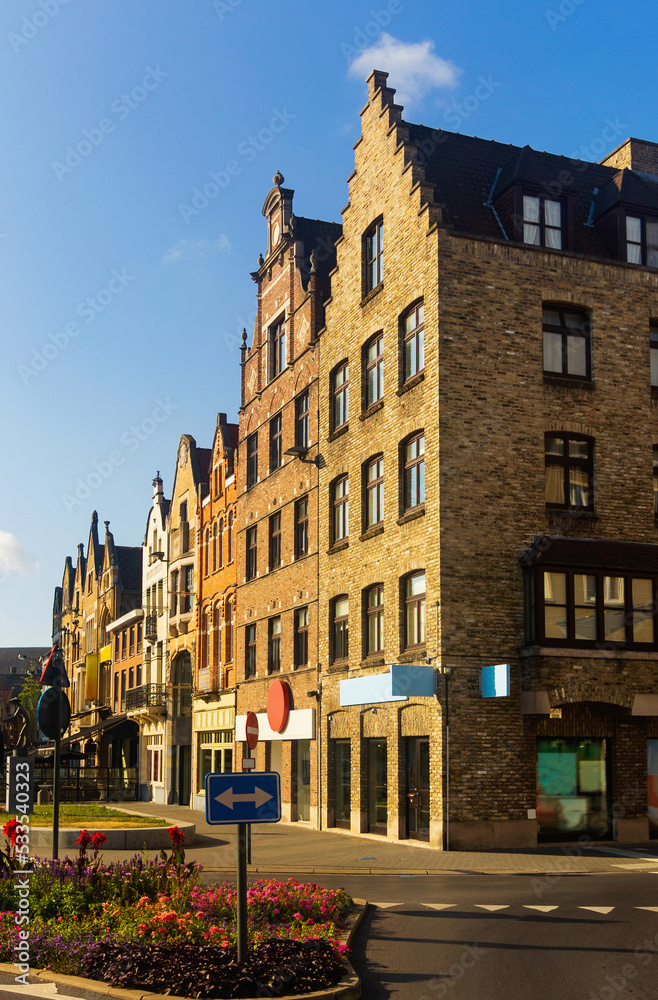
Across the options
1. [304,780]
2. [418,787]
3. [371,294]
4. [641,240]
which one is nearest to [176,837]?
[418,787]

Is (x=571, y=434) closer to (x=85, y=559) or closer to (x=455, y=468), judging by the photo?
(x=455, y=468)

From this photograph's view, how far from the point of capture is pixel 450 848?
73.4 ft

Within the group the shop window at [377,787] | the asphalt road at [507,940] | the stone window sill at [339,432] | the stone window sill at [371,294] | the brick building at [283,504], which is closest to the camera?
the asphalt road at [507,940]

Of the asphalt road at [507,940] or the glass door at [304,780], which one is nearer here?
the asphalt road at [507,940]

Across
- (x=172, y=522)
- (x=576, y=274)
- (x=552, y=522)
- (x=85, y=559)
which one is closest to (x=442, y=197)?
(x=576, y=274)

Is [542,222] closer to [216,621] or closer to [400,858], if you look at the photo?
[400,858]

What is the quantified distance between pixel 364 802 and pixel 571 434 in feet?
34.3

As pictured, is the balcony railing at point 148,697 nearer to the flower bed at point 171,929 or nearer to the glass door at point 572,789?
the glass door at point 572,789

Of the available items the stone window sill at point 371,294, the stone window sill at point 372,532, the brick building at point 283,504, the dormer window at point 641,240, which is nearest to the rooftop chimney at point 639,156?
the dormer window at point 641,240

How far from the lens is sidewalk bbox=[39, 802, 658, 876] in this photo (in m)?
19.2

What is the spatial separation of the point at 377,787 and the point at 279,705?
6898 mm

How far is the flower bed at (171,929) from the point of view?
30.4 feet

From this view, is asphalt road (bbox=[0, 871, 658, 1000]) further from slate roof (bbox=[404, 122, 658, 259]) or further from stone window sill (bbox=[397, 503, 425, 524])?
slate roof (bbox=[404, 122, 658, 259])

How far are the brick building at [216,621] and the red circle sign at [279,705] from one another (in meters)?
6.67
